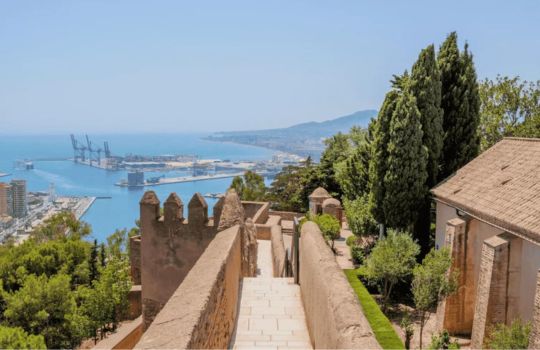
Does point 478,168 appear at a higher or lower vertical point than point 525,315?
higher

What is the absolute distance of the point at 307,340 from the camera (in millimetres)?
7875

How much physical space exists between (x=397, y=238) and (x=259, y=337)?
10923 millimetres

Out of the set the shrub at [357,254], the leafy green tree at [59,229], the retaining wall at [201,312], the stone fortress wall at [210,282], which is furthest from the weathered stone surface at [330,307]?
the leafy green tree at [59,229]

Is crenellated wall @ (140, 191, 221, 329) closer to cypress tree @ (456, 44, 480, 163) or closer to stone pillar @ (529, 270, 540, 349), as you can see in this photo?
stone pillar @ (529, 270, 540, 349)

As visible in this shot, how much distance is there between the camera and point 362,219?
24.9m

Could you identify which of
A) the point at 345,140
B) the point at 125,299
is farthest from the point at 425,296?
the point at 345,140

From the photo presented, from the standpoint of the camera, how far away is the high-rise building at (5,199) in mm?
101275

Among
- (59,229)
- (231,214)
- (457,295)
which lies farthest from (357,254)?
(59,229)

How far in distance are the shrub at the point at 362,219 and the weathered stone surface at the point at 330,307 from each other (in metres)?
16.1

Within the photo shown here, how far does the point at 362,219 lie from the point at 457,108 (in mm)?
7182

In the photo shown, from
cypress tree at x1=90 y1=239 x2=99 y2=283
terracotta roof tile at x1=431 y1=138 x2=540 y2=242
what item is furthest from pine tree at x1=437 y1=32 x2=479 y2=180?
cypress tree at x1=90 y1=239 x2=99 y2=283

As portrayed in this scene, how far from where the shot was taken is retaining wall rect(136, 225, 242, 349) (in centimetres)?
441

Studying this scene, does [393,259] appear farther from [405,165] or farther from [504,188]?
[405,165]

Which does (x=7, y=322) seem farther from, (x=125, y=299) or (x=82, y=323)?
(x=125, y=299)
